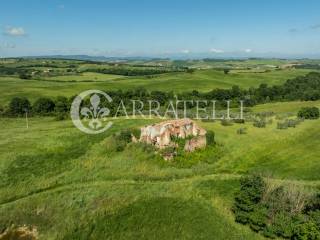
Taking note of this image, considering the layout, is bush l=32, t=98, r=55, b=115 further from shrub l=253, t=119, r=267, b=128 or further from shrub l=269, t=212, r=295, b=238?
shrub l=269, t=212, r=295, b=238

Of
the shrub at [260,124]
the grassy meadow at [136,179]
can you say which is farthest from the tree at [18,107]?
the shrub at [260,124]

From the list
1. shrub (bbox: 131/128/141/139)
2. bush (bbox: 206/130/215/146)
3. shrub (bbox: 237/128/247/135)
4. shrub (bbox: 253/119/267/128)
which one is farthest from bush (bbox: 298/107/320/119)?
shrub (bbox: 131/128/141/139)

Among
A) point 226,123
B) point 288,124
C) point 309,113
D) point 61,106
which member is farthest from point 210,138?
point 61,106

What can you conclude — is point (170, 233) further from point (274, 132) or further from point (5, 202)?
point (274, 132)

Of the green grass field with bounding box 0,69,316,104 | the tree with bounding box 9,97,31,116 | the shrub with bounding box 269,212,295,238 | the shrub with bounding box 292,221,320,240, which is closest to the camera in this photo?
the shrub with bounding box 292,221,320,240

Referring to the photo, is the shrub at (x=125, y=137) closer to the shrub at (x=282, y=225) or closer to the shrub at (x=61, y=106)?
the shrub at (x=282, y=225)

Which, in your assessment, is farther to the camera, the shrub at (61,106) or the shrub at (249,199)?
Result: the shrub at (61,106)

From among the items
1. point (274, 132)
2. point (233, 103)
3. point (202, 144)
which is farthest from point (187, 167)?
point (233, 103)
